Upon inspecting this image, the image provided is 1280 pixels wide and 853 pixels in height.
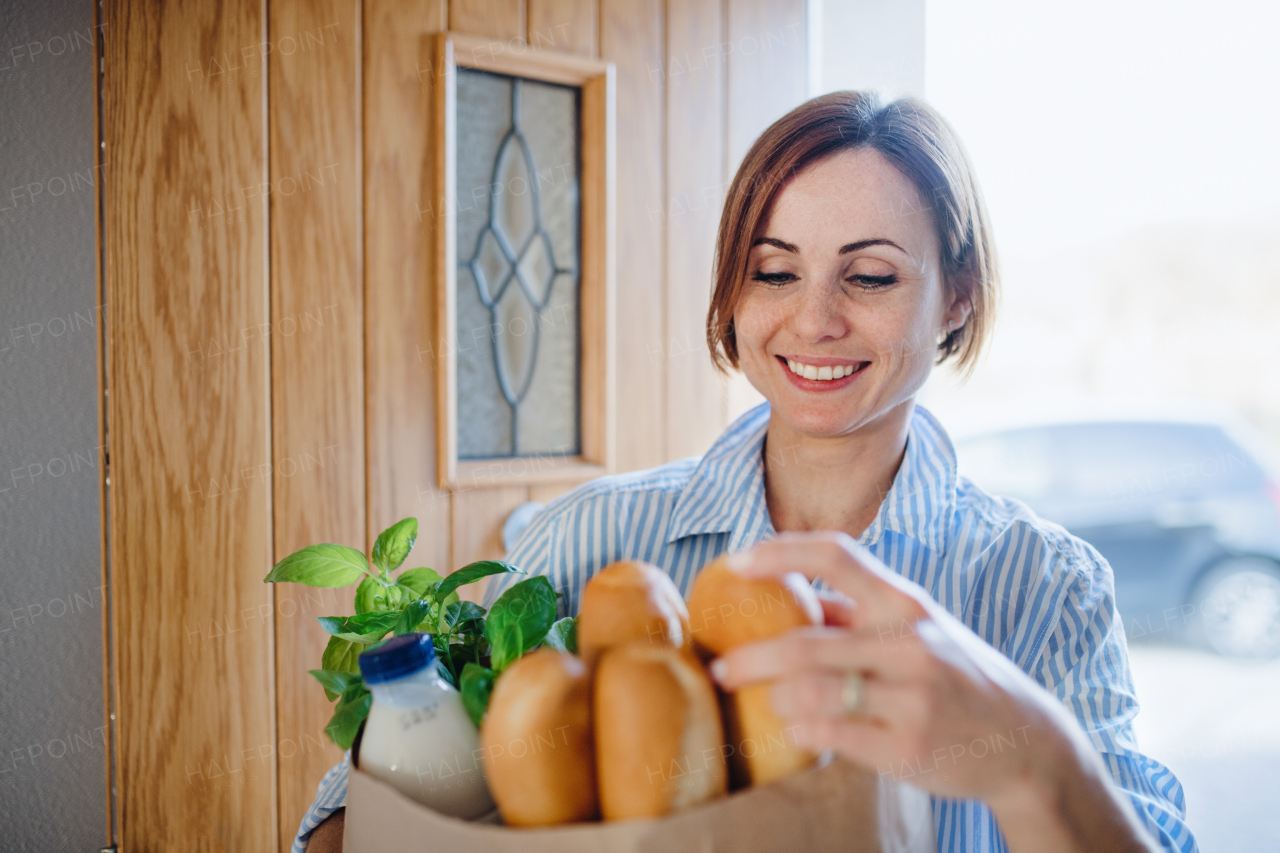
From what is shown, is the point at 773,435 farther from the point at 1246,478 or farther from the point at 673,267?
the point at 1246,478

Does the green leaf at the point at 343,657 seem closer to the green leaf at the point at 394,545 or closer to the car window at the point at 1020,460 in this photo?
the green leaf at the point at 394,545

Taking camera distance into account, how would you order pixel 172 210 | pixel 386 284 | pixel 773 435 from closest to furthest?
pixel 773 435, pixel 172 210, pixel 386 284

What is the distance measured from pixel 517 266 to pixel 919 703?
1098mm

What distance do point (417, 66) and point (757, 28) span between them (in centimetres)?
66

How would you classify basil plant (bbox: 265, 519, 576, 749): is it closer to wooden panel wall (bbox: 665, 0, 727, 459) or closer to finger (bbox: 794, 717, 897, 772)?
finger (bbox: 794, 717, 897, 772)

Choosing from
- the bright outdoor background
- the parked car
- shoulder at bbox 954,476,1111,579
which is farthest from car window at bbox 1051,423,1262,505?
shoulder at bbox 954,476,1111,579

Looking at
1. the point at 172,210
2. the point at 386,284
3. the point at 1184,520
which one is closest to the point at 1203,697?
the point at 1184,520

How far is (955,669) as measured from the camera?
378 mm

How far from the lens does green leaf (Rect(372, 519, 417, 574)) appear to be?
0.60 m

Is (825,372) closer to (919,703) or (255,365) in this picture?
(919,703)

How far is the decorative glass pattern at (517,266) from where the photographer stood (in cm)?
130

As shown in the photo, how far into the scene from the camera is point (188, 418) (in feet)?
3.64

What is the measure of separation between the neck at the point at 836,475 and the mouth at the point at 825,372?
8 cm

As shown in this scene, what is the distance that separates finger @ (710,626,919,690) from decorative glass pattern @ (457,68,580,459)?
1015 millimetres
